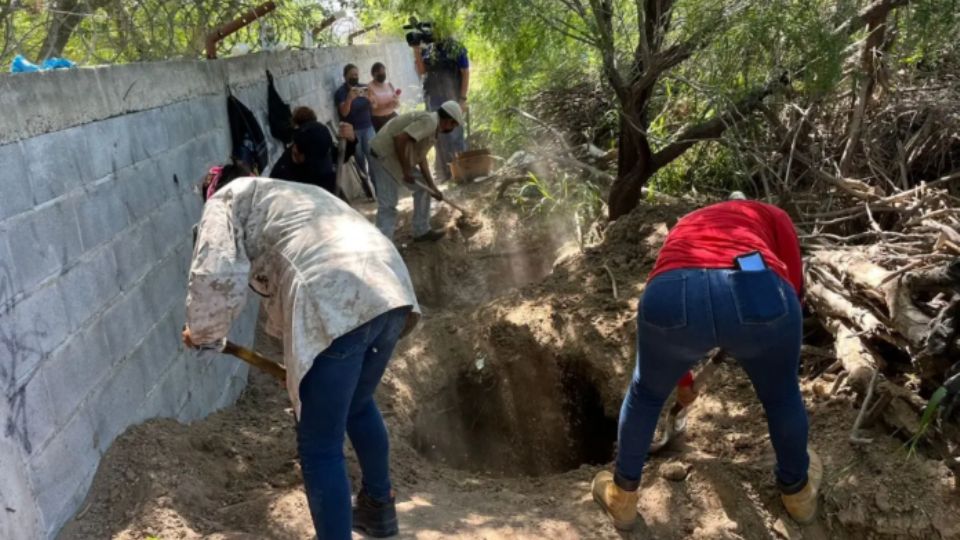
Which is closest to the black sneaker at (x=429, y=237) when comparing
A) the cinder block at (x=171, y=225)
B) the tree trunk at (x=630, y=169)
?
the tree trunk at (x=630, y=169)

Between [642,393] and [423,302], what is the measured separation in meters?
3.90

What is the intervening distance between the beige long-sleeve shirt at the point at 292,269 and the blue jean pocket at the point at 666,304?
74 centimetres

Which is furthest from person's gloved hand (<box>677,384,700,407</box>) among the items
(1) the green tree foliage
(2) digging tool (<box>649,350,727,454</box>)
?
(1) the green tree foliage

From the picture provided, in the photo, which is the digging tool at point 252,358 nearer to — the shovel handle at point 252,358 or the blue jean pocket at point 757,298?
the shovel handle at point 252,358

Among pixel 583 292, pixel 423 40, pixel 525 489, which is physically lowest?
pixel 525 489

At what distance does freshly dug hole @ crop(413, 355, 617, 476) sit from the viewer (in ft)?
14.4

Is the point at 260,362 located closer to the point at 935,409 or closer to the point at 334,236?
the point at 334,236

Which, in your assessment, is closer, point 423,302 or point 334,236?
point 334,236

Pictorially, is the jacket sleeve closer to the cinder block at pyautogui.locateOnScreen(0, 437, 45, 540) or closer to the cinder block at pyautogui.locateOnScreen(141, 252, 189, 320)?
the cinder block at pyautogui.locateOnScreen(0, 437, 45, 540)

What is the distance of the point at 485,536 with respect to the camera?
110 inches

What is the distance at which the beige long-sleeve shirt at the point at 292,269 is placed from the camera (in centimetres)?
218

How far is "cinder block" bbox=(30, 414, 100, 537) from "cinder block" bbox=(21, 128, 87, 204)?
2.44 ft

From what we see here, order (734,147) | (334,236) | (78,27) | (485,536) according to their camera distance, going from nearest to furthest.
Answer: (334,236) < (485,536) < (734,147) < (78,27)

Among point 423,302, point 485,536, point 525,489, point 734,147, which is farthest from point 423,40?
point 485,536
